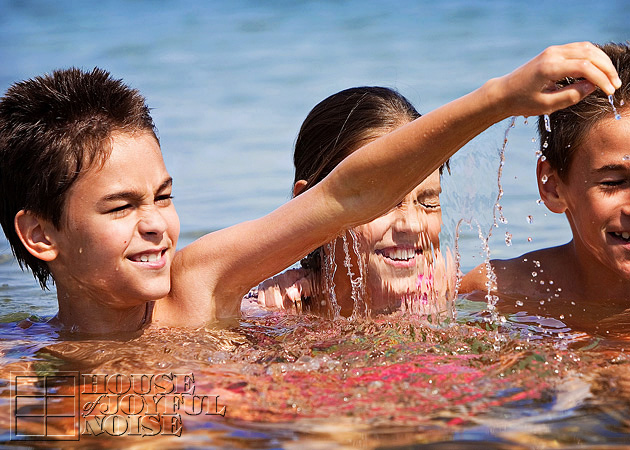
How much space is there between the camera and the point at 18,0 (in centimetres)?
1200

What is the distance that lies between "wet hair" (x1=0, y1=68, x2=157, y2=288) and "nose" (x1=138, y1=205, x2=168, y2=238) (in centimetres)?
25

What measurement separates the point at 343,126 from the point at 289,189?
12.2ft

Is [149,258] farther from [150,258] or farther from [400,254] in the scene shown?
[400,254]

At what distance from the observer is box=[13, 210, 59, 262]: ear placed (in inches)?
125

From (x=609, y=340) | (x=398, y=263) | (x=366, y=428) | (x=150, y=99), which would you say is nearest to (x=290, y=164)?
(x=150, y=99)

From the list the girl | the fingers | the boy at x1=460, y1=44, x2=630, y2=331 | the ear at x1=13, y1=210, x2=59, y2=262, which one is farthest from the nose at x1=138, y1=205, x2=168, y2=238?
the boy at x1=460, y1=44, x2=630, y2=331

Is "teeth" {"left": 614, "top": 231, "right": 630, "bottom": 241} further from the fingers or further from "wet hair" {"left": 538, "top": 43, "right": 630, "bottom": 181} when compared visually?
the fingers

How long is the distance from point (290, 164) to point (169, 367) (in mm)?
5354

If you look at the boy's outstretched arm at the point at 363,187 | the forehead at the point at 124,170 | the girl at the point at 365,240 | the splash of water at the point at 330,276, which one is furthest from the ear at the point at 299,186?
the forehead at the point at 124,170

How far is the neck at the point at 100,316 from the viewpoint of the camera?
3266mm

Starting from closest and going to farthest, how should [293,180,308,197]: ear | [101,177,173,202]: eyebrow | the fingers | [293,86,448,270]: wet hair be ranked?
the fingers
[101,177,173,202]: eyebrow
[293,86,448,270]: wet hair
[293,180,308,197]: ear

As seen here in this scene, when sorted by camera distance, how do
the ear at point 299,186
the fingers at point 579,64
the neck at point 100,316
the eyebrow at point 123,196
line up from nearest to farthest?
1. the fingers at point 579,64
2. the eyebrow at point 123,196
3. the neck at point 100,316
4. the ear at point 299,186

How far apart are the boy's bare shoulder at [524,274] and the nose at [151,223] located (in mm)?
1653

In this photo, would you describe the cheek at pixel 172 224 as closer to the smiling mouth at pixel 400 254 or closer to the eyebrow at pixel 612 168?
the smiling mouth at pixel 400 254
